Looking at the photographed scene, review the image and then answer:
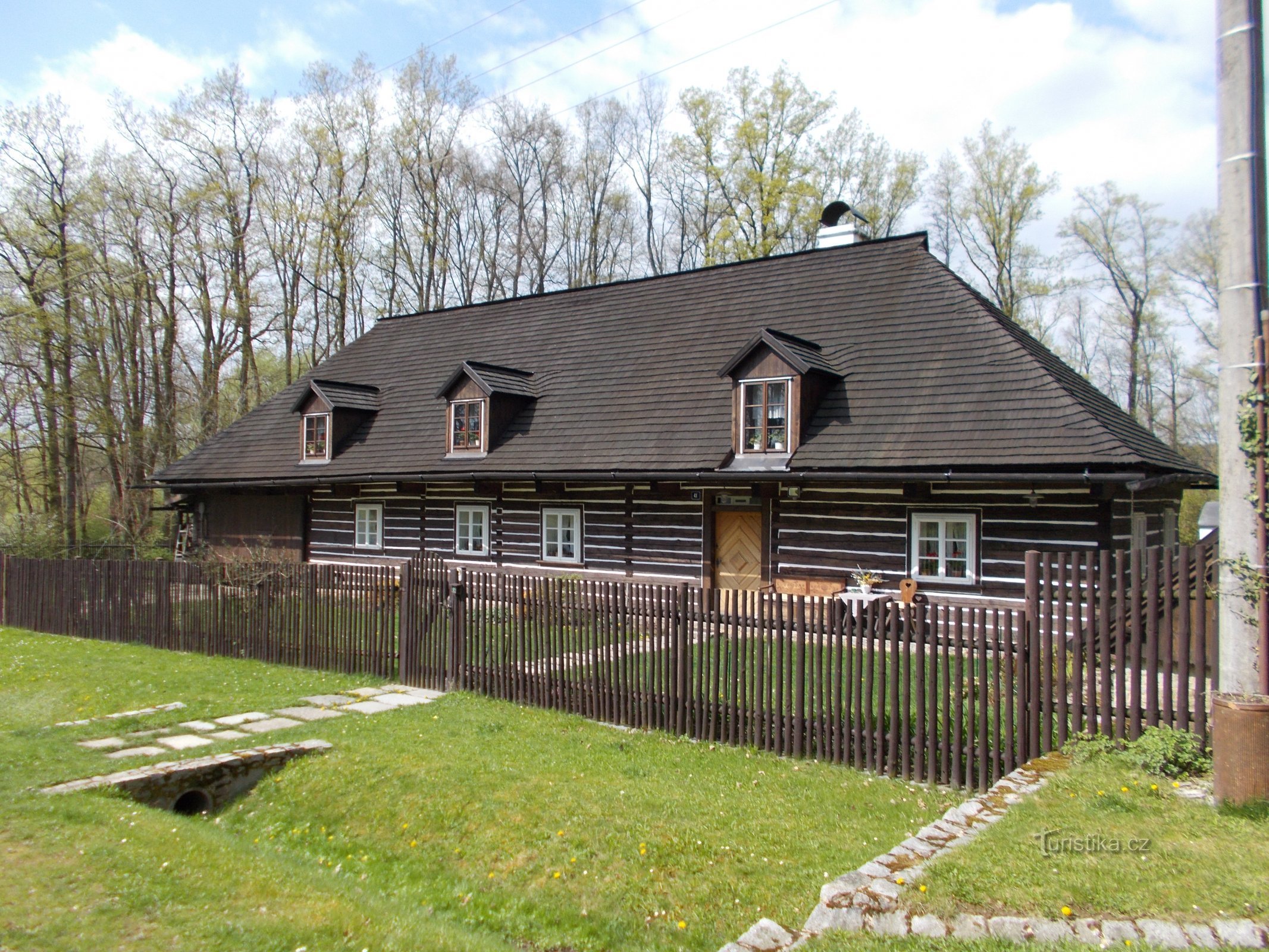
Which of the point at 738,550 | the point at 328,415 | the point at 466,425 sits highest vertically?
the point at 328,415

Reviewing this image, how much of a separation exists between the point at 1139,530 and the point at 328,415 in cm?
1772

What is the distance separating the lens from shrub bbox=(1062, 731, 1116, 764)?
5.95m

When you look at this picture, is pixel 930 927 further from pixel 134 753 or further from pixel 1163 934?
pixel 134 753

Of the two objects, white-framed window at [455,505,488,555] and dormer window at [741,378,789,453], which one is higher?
dormer window at [741,378,789,453]

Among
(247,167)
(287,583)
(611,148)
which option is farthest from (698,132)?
(287,583)

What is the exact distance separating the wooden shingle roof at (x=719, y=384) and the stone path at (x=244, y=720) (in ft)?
23.2

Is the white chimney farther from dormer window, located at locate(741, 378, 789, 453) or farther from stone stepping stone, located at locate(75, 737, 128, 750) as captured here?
stone stepping stone, located at locate(75, 737, 128, 750)

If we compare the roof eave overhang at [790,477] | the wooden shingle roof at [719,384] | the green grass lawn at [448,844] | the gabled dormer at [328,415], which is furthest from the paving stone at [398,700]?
the gabled dormer at [328,415]

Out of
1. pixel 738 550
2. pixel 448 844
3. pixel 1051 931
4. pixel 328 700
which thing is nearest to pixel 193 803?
pixel 448 844

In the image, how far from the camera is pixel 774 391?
15.0 m

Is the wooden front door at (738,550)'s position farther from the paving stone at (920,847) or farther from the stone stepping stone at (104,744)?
the paving stone at (920,847)

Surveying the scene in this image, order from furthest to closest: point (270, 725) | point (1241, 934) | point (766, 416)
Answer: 1. point (766, 416)
2. point (270, 725)
3. point (1241, 934)

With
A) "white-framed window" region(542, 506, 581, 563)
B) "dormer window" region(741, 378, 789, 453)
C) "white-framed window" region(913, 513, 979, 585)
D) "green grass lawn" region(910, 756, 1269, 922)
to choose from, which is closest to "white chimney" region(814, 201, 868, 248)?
"dormer window" region(741, 378, 789, 453)

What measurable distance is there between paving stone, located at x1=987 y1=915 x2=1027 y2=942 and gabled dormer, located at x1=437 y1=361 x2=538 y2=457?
15.5m
